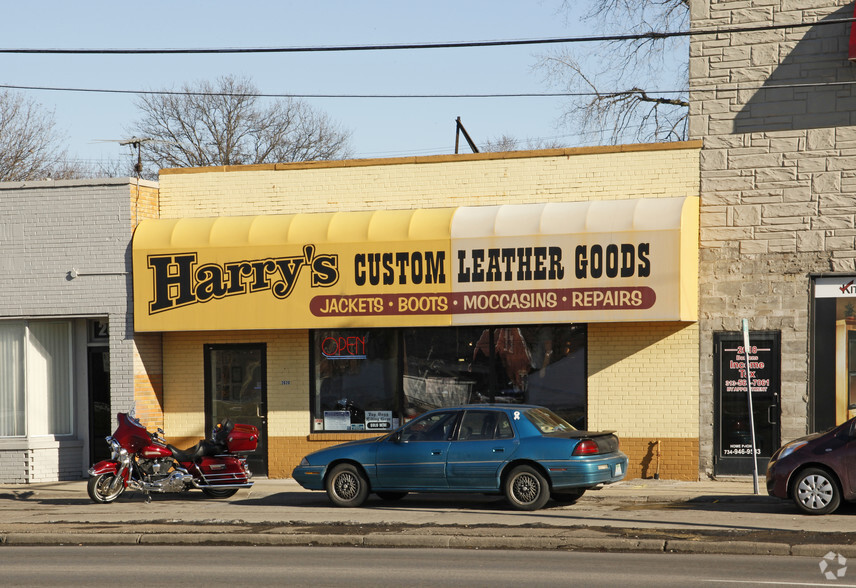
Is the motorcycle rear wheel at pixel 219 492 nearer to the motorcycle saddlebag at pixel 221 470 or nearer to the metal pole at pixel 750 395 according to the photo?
the motorcycle saddlebag at pixel 221 470

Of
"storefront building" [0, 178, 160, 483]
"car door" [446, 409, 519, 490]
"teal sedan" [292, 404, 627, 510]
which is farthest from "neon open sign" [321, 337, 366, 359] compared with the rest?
"car door" [446, 409, 519, 490]

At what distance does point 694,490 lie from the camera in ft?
52.8

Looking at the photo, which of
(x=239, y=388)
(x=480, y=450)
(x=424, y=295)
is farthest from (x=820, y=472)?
(x=239, y=388)

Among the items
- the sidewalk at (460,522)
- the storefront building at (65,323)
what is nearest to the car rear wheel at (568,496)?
the sidewalk at (460,522)

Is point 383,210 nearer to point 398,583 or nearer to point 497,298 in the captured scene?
point 497,298

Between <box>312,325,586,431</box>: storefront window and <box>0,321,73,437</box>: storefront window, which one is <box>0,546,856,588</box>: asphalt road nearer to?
<box>312,325,586,431</box>: storefront window

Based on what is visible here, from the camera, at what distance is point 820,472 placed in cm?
1320

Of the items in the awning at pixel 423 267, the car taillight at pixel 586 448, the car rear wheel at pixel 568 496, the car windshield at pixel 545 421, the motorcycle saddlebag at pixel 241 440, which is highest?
the awning at pixel 423 267

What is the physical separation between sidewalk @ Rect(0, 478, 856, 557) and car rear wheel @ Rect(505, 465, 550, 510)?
0.24 metres

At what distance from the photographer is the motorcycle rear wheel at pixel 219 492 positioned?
16375mm

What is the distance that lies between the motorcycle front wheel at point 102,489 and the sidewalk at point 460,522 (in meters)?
0.14

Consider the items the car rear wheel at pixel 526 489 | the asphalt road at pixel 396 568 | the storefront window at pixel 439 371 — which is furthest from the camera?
the storefront window at pixel 439 371

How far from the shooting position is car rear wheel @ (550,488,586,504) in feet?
48.7

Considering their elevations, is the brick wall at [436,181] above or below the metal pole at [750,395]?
above
